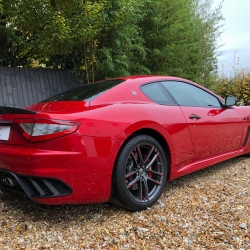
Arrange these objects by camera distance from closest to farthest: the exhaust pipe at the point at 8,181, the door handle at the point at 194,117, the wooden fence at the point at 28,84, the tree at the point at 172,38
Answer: the exhaust pipe at the point at 8,181
the door handle at the point at 194,117
the wooden fence at the point at 28,84
the tree at the point at 172,38

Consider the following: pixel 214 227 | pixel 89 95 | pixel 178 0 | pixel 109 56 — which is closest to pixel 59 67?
pixel 109 56

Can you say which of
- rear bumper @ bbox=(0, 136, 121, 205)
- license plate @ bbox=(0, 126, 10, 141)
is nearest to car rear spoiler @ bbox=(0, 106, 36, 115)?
license plate @ bbox=(0, 126, 10, 141)

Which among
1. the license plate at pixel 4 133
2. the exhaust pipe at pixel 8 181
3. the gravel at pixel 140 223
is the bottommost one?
the gravel at pixel 140 223

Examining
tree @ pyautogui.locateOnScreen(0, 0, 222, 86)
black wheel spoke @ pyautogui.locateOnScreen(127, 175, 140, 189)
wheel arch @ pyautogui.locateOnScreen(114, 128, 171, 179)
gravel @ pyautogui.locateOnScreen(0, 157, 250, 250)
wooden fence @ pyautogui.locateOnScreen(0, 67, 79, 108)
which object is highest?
tree @ pyautogui.locateOnScreen(0, 0, 222, 86)

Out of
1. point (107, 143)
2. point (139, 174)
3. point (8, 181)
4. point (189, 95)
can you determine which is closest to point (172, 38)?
point (189, 95)

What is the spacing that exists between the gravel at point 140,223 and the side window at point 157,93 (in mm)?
897

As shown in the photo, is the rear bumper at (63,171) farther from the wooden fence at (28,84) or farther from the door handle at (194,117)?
the wooden fence at (28,84)

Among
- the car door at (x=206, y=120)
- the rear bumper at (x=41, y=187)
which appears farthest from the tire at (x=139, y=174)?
the car door at (x=206, y=120)

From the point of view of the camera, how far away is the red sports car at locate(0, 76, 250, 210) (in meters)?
1.85

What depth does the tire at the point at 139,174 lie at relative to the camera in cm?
207

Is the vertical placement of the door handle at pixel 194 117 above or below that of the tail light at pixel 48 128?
below

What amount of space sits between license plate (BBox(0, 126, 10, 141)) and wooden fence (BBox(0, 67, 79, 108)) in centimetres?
312

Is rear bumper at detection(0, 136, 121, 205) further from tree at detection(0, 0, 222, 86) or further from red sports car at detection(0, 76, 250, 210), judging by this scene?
tree at detection(0, 0, 222, 86)

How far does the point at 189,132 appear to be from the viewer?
262 cm
